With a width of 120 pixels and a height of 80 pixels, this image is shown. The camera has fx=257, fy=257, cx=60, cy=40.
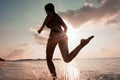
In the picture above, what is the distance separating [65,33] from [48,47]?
0.80 m

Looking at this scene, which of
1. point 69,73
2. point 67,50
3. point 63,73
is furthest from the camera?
point 69,73

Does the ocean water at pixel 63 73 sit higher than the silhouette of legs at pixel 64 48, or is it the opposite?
the silhouette of legs at pixel 64 48

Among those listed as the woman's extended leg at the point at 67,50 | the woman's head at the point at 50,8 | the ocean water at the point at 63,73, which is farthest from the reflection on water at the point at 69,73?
the woman's head at the point at 50,8

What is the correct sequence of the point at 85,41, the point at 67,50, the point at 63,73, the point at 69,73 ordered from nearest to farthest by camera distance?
1. the point at 85,41
2. the point at 67,50
3. the point at 63,73
4. the point at 69,73

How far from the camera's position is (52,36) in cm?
907

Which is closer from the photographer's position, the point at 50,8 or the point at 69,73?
the point at 50,8

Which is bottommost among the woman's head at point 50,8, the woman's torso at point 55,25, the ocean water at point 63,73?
the ocean water at point 63,73

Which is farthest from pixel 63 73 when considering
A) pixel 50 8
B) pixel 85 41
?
pixel 50 8

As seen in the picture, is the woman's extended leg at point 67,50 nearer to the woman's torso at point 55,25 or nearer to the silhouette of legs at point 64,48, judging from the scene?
the silhouette of legs at point 64,48

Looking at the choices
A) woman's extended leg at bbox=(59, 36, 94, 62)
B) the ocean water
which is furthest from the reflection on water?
woman's extended leg at bbox=(59, 36, 94, 62)

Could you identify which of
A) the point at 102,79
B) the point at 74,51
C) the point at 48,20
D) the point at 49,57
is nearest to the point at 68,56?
the point at 74,51

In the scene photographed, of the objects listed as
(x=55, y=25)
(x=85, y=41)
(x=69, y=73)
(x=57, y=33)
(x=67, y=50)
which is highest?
(x=55, y=25)

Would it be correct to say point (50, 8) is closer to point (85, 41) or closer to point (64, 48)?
point (64, 48)

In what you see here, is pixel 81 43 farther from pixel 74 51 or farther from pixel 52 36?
pixel 52 36
